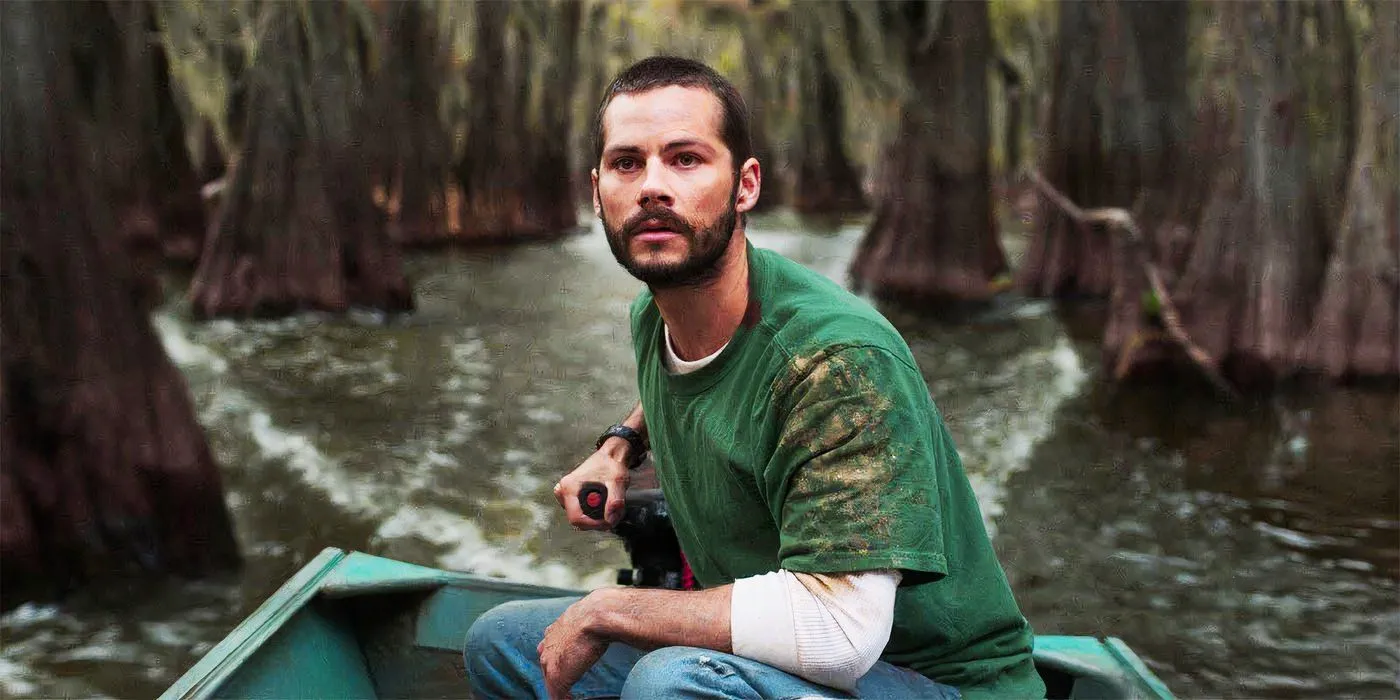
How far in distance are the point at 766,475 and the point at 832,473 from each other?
0.48 ft

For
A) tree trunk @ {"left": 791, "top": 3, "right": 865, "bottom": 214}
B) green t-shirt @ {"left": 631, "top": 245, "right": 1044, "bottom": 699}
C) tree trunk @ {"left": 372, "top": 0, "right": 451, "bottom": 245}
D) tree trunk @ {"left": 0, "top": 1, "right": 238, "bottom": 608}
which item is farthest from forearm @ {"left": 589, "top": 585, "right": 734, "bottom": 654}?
tree trunk @ {"left": 791, "top": 3, "right": 865, "bottom": 214}

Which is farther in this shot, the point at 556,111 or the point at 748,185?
the point at 556,111

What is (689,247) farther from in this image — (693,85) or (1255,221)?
(1255,221)

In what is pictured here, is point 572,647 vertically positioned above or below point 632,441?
below

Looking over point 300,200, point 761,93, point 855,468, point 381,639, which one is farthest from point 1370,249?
point 761,93

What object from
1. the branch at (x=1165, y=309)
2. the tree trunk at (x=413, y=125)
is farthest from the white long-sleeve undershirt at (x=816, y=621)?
the tree trunk at (x=413, y=125)

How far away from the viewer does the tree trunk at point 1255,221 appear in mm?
9469

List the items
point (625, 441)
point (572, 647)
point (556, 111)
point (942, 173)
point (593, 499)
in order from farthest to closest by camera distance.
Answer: point (556, 111) → point (942, 173) → point (625, 441) → point (593, 499) → point (572, 647)

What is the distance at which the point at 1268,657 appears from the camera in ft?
19.9

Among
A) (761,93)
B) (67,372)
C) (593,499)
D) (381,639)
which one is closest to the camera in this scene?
(593,499)

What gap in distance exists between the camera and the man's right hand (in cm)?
286

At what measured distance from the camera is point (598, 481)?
289 cm

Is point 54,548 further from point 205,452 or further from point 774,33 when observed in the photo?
point 774,33

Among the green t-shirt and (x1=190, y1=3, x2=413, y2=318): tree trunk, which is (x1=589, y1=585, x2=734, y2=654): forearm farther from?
(x1=190, y1=3, x2=413, y2=318): tree trunk
